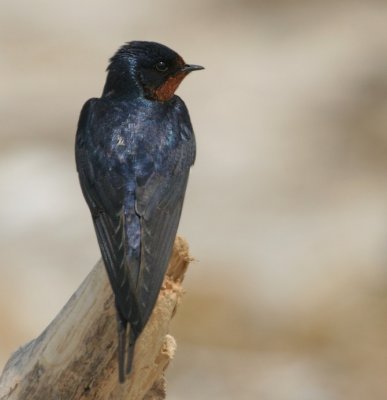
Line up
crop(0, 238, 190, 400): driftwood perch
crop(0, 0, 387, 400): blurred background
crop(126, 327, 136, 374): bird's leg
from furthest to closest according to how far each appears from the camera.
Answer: crop(0, 0, 387, 400): blurred background < crop(0, 238, 190, 400): driftwood perch < crop(126, 327, 136, 374): bird's leg

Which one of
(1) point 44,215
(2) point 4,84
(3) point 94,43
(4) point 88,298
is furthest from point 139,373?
(3) point 94,43

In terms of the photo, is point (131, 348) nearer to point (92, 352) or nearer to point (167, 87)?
point (92, 352)

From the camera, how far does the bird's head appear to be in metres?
3.49

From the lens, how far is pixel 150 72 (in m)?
3.49

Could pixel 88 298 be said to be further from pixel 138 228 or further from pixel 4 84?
pixel 4 84

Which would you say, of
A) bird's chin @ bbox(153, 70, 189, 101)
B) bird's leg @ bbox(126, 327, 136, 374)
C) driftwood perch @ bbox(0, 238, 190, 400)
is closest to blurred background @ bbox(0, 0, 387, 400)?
bird's chin @ bbox(153, 70, 189, 101)

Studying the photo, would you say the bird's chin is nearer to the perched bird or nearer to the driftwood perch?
the perched bird

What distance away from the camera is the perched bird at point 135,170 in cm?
286

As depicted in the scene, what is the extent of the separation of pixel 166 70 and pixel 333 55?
4445mm

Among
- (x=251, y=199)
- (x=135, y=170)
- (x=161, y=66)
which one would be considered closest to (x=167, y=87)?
(x=161, y=66)

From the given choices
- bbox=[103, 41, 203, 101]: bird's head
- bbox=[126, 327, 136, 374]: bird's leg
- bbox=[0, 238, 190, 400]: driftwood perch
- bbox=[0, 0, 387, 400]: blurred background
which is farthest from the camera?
bbox=[0, 0, 387, 400]: blurred background

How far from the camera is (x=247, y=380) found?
18.0ft

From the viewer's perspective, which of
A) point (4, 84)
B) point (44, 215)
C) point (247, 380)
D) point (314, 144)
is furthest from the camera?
point (4, 84)

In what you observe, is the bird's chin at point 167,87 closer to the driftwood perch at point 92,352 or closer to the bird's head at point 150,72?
the bird's head at point 150,72
